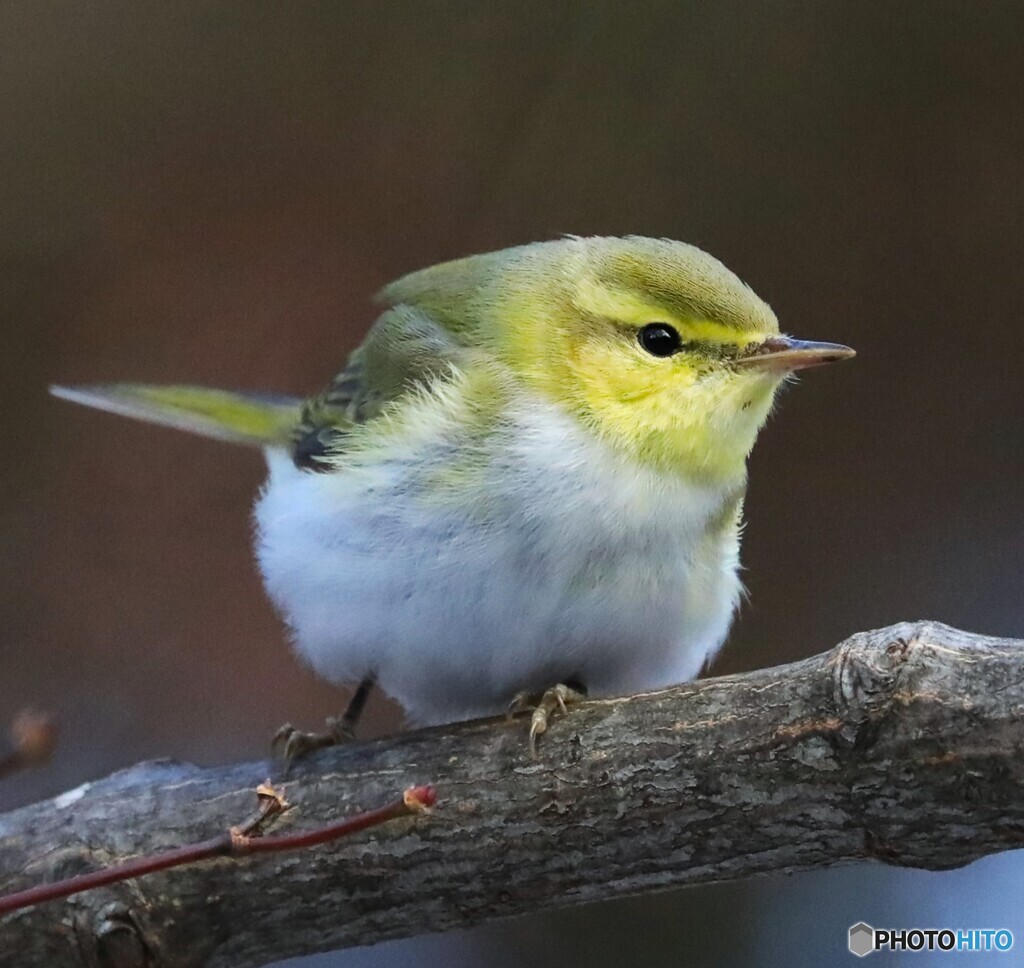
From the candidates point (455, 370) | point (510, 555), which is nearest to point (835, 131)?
point (455, 370)

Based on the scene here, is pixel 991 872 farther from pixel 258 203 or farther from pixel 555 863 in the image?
pixel 258 203

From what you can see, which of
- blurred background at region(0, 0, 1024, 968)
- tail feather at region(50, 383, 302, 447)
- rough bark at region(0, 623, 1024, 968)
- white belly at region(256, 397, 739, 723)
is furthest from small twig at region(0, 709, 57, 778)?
blurred background at region(0, 0, 1024, 968)

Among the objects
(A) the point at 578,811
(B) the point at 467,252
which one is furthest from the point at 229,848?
(B) the point at 467,252

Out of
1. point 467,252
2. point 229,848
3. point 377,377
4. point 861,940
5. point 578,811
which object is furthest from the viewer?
point 467,252

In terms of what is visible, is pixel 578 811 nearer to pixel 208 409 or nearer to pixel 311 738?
pixel 311 738

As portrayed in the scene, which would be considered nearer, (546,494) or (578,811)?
(578,811)

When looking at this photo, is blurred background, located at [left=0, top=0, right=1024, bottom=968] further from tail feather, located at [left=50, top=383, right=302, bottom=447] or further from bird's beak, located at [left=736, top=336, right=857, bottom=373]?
bird's beak, located at [left=736, top=336, right=857, bottom=373]
